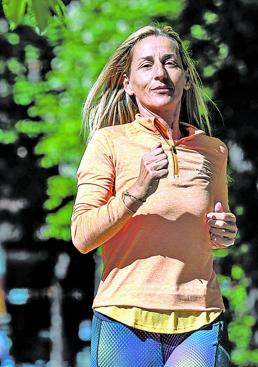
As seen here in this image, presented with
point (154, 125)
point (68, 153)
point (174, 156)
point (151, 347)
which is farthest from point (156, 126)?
point (68, 153)

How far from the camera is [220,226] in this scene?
2.79 meters

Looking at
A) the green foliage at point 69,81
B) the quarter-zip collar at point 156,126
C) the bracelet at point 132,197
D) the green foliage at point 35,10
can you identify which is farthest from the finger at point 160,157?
the green foliage at point 69,81

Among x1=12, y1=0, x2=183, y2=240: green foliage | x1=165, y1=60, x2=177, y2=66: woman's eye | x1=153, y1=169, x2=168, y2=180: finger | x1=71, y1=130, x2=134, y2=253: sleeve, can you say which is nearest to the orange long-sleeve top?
x1=71, y1=130, x2=134, y2=253: sleeve

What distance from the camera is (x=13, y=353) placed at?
7.51m

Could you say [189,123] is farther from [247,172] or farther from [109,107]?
[247,172]

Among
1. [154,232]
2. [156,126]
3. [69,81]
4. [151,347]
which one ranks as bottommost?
[151,347]

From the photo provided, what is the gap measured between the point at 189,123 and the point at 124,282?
0.62 meters

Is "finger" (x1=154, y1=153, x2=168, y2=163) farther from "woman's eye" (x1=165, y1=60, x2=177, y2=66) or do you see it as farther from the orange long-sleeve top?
"woman's eye" (x1=165, y1=60, x2=177, y2=66)

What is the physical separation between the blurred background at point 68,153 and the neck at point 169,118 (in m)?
3.95

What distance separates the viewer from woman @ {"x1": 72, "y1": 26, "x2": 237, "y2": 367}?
2697 millimetres

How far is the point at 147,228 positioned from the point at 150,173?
7.4 inches

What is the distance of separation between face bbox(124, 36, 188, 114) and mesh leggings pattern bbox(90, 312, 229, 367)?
609 mm

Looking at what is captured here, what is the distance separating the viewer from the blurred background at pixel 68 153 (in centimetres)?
701

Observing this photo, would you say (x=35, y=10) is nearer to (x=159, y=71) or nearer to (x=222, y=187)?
(x=159, y=71)
